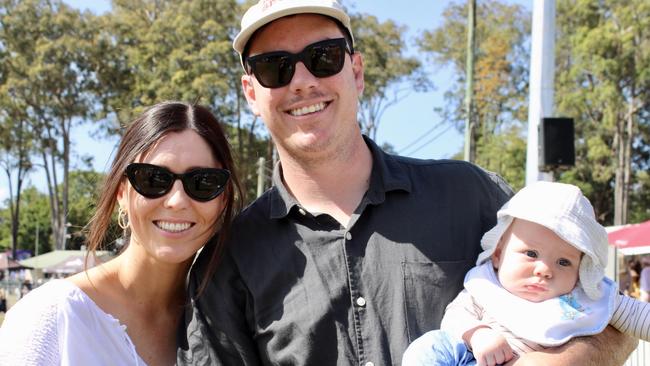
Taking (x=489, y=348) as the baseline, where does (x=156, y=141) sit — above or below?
above

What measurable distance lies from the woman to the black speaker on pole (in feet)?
18.2

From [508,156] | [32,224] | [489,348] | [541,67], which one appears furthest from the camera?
[32,224]

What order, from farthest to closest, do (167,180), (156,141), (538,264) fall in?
(156,141) → (167,180) → (538,264)

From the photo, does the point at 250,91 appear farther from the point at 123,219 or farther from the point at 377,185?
the point at 123,219

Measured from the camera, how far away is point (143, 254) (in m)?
3.39

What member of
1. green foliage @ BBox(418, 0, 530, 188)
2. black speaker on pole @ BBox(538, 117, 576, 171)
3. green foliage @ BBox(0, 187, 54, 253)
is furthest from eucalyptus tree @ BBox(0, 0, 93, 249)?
green foliage @ BBox(0, 187, 54, 253)

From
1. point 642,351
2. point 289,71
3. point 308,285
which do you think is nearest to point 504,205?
point 308,285

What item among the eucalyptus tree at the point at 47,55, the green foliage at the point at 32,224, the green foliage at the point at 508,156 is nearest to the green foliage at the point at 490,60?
the green foliage at the point at 508,156

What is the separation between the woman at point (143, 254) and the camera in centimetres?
288

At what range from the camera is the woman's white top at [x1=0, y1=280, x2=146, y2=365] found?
2764 millimetres

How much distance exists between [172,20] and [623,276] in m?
22.3

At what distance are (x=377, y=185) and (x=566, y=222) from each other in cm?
78

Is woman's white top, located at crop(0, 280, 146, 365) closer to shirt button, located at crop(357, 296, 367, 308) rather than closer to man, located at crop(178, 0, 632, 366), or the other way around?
man, located at crop(178, 0, 632, 366)

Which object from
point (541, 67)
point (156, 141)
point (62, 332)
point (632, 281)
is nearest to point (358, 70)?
point (156, 141)
